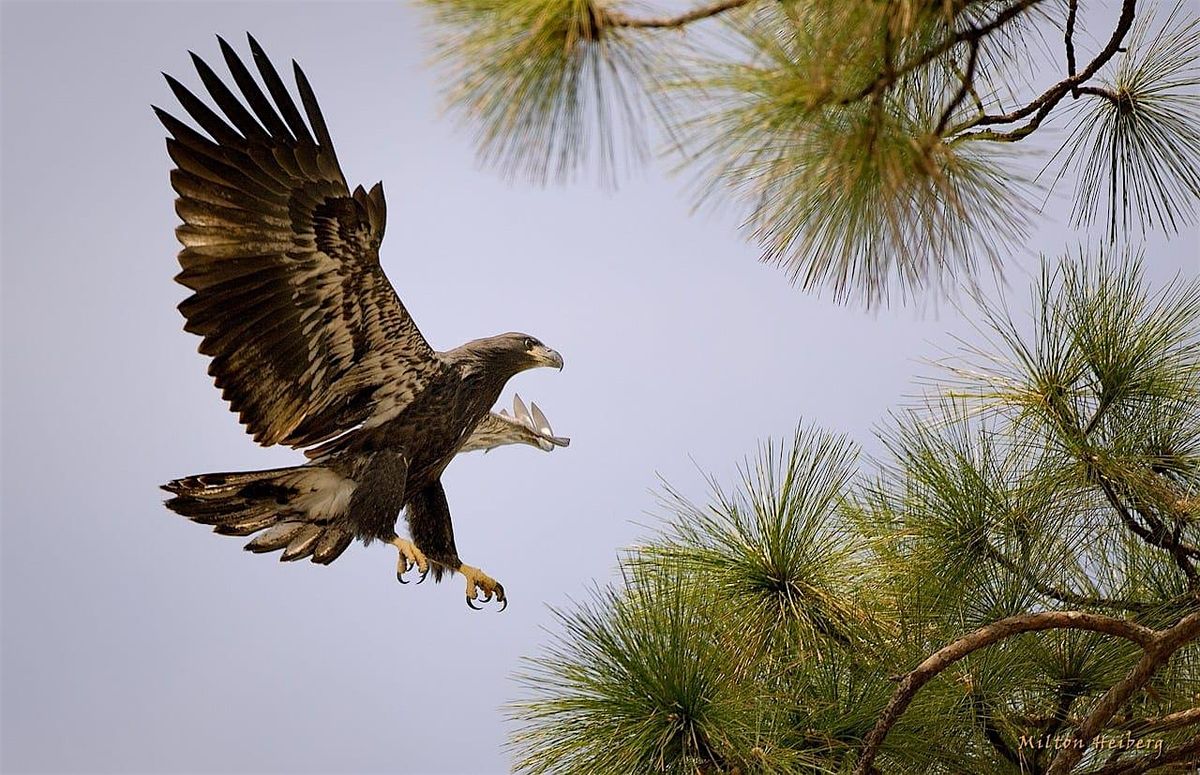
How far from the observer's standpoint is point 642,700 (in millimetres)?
2271

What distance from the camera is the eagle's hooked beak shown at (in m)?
2.73

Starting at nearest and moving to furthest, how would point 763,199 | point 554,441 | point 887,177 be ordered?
point 887,177 → point 763,199 → point 554,441

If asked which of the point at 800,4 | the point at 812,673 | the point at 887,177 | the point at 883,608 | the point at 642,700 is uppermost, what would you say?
the point at 800,4

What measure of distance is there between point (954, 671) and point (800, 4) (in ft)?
4.43

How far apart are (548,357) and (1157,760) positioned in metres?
1.34

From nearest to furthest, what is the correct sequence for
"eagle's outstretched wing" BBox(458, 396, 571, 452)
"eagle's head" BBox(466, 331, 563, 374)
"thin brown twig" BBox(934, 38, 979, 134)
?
"thin brown twig" BBox(934, 38, 979, 134)
"eagle's head" BBox(466, 331, 563, 374)
"eagle's outstretched wing" BBox(458, 396, 571, 452)

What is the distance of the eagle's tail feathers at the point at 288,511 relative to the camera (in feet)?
8.14

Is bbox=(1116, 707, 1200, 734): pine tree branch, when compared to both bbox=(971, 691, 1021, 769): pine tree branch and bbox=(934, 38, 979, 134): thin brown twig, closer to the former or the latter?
bbox=(971, 691, 1021, 769): pine tree branch

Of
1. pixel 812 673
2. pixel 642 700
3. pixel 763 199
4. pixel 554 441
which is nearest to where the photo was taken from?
pixel 763 199

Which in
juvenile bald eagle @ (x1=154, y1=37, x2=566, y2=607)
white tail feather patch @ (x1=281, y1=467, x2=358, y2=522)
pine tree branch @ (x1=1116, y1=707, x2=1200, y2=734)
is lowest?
pine tree branch @ (x1=1116, y1=707, x2=1200, y2=734)

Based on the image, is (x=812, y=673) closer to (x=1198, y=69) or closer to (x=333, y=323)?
(x=333, y=323)

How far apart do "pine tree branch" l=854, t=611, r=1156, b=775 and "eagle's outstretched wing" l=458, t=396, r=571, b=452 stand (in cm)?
119

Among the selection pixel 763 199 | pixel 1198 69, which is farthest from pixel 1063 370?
pixel 763 199

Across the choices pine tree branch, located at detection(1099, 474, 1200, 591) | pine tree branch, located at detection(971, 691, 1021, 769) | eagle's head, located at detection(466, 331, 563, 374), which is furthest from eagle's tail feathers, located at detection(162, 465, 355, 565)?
pine tree branch, located at detection(1099, 474, 1200, 591)
